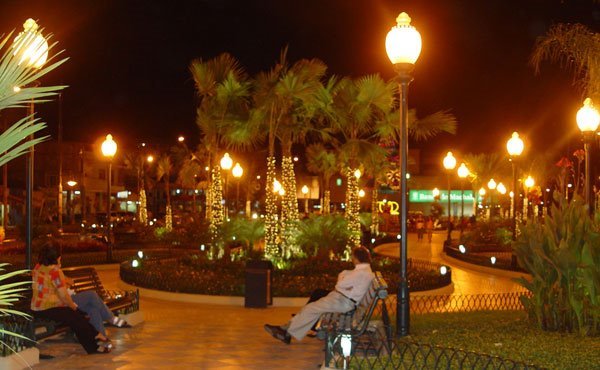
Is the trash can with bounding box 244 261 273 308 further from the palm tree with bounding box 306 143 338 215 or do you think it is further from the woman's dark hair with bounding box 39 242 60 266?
the palm tree with bounding box 306 143 338 215

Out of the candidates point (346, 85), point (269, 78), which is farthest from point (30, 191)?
point (346, 85)

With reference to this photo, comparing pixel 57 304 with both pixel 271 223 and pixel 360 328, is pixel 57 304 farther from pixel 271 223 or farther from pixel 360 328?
pixel 271 223

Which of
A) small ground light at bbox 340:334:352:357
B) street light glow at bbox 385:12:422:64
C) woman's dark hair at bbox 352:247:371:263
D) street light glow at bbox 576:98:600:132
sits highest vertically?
street light glow at bbox 385:12:422:64

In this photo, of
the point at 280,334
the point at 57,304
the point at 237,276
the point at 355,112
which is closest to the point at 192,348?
the point at 280,334

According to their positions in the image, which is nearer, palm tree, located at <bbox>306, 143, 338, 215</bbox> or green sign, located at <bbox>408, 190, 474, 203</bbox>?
palm tree, located at <bbox>306, 143, 338, 215</bbox>

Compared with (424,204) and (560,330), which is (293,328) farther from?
(424,204)

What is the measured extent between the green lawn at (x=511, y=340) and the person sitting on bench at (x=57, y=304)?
3929mm

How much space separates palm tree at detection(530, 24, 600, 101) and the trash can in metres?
6.86

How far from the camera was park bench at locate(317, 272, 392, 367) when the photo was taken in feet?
25.7

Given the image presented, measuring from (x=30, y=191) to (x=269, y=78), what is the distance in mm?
9745

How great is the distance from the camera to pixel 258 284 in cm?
1438

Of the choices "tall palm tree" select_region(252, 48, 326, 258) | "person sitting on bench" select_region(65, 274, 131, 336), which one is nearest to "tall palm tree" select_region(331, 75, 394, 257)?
"tall palm tree" select_region(252, 48, 326, 258)

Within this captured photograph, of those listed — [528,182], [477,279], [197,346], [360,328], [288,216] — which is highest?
[528,182]

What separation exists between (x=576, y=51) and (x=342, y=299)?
8371mm
